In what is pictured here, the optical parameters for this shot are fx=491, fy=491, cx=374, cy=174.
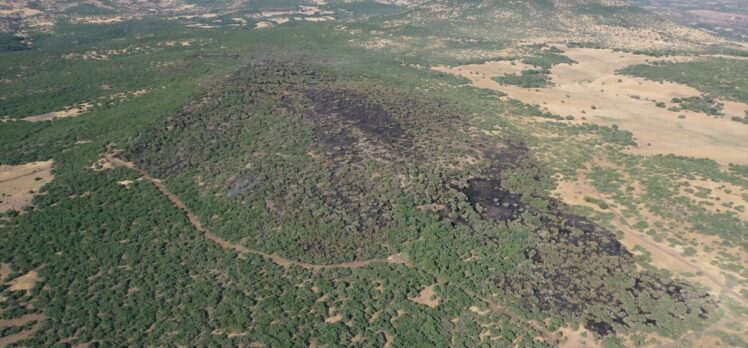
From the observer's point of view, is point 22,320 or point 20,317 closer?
point 22,320

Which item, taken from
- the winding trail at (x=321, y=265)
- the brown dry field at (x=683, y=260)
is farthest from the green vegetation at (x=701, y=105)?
the winding trail at (x=321, y=265)

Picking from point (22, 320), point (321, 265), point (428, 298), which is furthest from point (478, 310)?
point (22, 320)

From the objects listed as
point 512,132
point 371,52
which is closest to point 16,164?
point 512,132

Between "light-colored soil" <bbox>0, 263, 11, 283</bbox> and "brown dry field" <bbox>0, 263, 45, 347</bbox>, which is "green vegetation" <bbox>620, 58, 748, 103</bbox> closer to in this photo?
"brown dry field" <bbox>0, 263, 45, 347</bbox>

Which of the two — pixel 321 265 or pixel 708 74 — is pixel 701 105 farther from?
pixel 321 265

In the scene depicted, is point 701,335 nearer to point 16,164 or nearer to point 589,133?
point 589,133

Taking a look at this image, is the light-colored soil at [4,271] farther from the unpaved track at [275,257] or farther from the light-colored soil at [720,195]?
the light-colored soil at [720,195]
